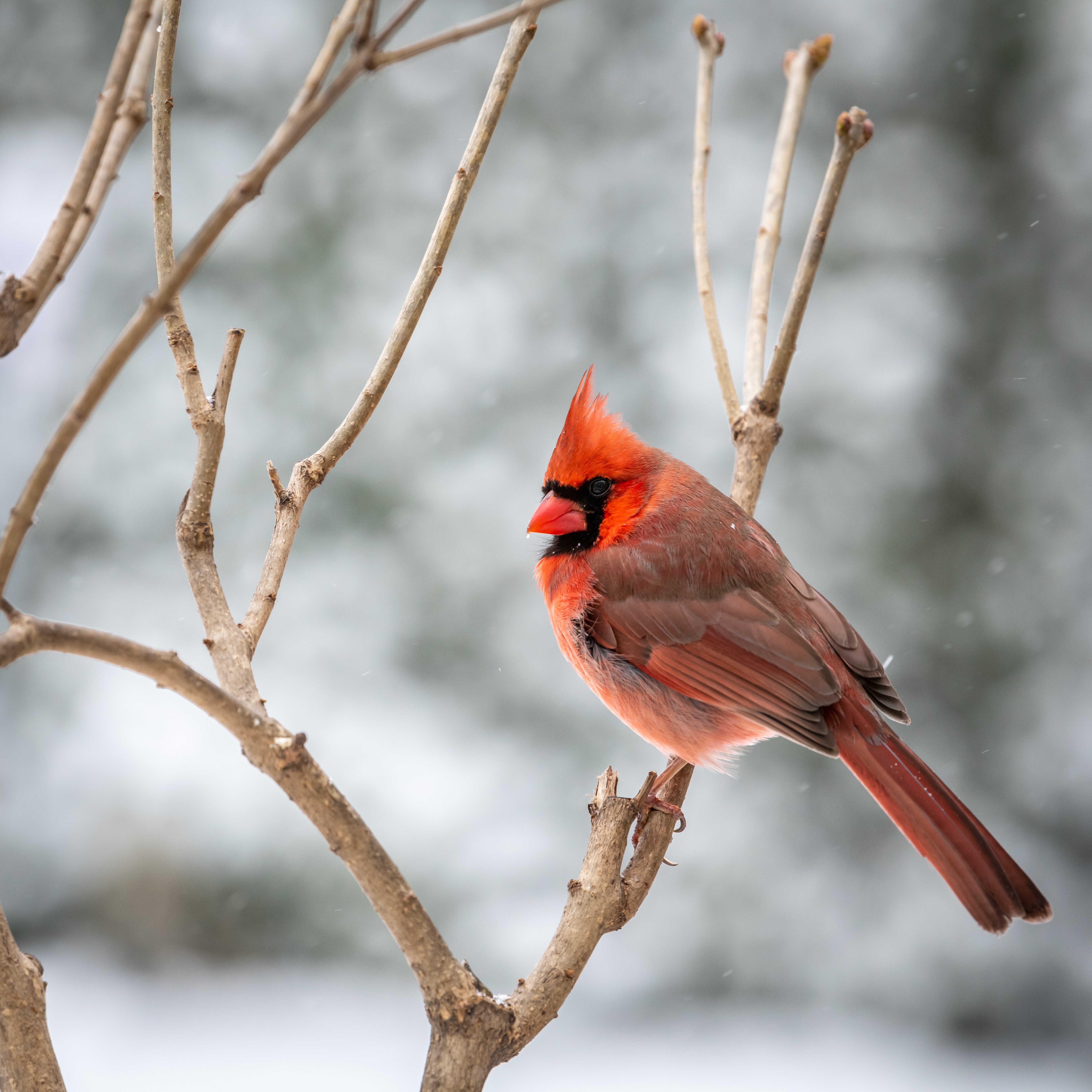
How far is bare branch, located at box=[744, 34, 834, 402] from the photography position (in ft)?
5.73

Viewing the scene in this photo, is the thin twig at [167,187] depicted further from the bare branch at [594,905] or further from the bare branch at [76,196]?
the bare branch at [594,905]

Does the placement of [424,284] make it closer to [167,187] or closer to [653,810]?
[167,187]

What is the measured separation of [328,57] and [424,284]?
48cm

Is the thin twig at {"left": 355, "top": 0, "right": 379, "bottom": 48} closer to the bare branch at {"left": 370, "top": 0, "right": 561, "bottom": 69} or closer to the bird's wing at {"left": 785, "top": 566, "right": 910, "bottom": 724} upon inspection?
the bare branch at {"left": 370, "top": 0, "right": 561, "bottom": 69}

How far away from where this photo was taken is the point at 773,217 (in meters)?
1.77

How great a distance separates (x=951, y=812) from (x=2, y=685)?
2622 mm

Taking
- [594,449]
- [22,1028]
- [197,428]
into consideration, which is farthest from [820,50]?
[22,1028]

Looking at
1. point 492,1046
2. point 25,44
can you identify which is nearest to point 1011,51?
point 25,44

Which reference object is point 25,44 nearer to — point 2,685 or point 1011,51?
point 2,685

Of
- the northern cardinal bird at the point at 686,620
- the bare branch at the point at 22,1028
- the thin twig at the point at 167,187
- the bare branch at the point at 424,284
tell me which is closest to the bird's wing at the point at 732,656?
the northern cardinal bird at the point at 686,620

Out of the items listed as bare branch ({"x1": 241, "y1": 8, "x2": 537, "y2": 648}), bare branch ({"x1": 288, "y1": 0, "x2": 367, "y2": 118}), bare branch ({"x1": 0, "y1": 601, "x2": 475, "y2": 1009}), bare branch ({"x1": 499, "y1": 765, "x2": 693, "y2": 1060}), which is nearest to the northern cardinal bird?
bare branch ({"x1": 499, "y1": 765, "x2": 693, "y2": 1060})

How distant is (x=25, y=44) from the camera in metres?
3.19

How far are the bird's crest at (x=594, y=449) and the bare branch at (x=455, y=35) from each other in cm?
87

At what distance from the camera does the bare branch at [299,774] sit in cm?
73
